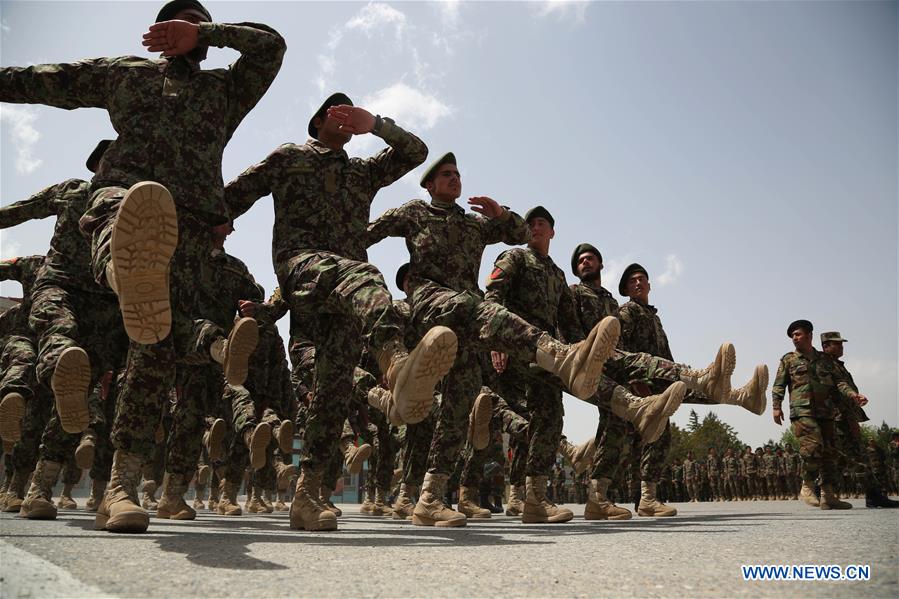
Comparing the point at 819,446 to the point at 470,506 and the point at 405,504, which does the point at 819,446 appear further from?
the point at 405,504

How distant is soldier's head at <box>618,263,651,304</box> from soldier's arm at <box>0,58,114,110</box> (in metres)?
5.96

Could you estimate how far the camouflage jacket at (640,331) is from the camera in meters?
7.49

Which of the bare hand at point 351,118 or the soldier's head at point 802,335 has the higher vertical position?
the bare hand at point 351,118

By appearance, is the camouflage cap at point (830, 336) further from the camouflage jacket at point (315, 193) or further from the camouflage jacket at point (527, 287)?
the camouflage jacket at point (315, 193)

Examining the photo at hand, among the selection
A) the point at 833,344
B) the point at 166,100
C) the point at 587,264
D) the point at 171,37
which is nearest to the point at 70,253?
the point at 166,100

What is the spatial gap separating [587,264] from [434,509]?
3732 millimetres

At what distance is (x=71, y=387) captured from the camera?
4.01 metres

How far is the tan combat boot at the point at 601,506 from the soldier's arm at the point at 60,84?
5537 millimetres

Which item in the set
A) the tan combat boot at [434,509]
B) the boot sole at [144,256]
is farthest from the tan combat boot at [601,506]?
the boot sole at [144,256]

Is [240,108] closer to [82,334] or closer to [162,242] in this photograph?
[162,242]

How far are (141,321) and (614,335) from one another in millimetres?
2518

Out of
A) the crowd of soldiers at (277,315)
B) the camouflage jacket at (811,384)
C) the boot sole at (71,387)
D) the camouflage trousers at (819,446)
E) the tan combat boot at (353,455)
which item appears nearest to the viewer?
the crowd of soldiers at (277,315)

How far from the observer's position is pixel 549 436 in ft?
20.5

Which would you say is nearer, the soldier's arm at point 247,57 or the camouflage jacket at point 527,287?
the soldier's arm at point 247,57
